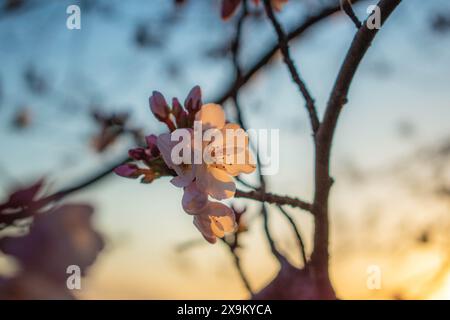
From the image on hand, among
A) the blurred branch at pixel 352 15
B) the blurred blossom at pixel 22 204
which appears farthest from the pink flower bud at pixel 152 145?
the blurred branch at pixel 352 15

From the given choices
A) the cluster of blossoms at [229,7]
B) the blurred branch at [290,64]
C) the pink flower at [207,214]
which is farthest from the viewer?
the cluster of blossoms at [229,7]

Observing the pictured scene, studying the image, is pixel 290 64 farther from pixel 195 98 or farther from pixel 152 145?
pixel 152 145

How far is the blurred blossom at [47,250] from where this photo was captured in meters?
1.10

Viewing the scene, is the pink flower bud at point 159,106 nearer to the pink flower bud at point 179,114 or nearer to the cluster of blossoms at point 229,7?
the pink flower bud at point 179,114

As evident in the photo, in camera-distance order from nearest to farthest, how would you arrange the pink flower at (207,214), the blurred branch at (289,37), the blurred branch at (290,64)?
the pink flower at (207,214) → the blurred branch at (290,64) → the blurred branch at (289,37)

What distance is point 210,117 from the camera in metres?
1.08

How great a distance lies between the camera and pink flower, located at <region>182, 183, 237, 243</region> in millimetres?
996

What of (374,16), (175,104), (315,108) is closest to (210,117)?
(175,104)

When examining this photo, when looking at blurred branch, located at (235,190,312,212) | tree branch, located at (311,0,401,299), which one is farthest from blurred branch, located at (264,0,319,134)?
blurred branch, located at (235,190,312,212)

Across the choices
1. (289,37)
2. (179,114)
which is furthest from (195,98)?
(289,37)

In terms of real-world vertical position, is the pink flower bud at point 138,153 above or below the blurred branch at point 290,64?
below

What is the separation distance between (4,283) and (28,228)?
128 millimetres

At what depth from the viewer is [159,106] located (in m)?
1.14
